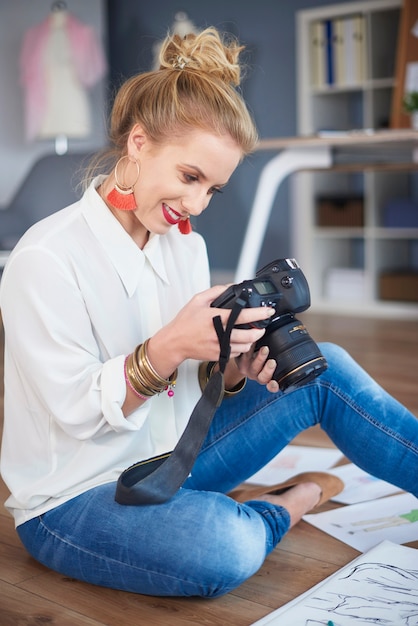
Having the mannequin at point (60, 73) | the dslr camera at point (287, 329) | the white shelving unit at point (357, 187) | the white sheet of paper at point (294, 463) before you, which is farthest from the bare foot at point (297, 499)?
the mannequin at point (60, 73)

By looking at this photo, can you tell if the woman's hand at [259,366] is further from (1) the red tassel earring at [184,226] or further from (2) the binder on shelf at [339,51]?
(2) the binder on shelf at [339,51]

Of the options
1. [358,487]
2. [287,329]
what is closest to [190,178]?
[287,329]

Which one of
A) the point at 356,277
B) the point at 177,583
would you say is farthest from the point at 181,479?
the point at 356,277

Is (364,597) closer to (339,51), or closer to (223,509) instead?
(223,509)

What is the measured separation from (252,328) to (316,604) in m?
0.38

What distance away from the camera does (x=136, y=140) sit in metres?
1.24

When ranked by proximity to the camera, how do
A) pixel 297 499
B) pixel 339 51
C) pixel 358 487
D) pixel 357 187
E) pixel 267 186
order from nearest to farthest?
pixel 297 499 < pixel 358 487 < pixel 267 186 < pixel 339 51 < pixel 357 187

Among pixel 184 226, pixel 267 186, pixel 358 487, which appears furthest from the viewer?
pixel 267 186

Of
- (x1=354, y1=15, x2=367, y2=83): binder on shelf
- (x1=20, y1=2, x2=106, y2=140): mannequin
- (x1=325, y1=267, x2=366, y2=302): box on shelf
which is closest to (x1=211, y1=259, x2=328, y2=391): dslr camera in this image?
(x1=325, y1=267, x2=366, y2=302): box on shelf

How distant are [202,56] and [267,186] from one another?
153 cm

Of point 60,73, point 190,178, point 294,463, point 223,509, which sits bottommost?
point 294,463

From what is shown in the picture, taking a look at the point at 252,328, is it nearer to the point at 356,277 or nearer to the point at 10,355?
the point at 10,355

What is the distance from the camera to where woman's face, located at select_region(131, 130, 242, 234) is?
1.20 metres

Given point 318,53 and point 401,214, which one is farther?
point 318,53
